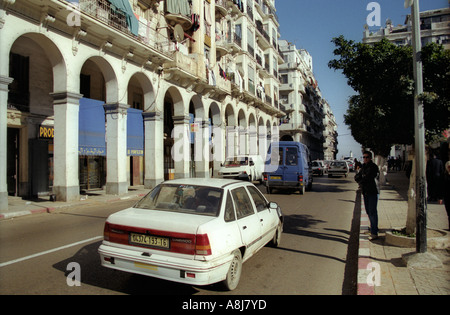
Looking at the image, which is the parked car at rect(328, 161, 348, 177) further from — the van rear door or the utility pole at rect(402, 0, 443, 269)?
the utility pole at rect(402, 0, 443, 269)

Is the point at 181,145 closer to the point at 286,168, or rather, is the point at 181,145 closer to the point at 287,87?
the point at 286,168

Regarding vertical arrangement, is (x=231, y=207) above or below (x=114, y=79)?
below

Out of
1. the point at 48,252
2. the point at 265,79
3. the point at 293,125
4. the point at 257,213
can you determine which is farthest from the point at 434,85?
the point at 293,125

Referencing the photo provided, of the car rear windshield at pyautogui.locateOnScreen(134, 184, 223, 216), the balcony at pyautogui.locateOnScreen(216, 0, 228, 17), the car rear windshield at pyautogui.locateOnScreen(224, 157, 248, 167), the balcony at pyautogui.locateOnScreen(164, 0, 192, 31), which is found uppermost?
the balcony at pyautogui.locateOnScreen(216, 0, 228, 17)

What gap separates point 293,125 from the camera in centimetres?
5397

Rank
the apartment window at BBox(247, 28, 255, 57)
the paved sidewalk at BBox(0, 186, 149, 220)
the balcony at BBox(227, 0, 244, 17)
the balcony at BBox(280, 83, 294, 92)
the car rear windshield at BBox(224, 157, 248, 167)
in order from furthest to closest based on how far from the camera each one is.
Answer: the balcony at BBox(280, 83, 294, 92)
the apartment window at BBox(247, 28, 255, 57)
the balcony at BBox(227, 0, 244, 17)
the car rear windshield at BBox(224, 157, 248, 167)
the paved sidewalk at BBox(0, 186, 149, 220)

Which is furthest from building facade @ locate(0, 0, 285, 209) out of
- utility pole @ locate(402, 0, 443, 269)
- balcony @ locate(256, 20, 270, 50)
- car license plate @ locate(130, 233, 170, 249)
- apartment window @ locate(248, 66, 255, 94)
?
utility pole @ locate(402, 0, 443, 269)

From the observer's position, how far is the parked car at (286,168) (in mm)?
15781

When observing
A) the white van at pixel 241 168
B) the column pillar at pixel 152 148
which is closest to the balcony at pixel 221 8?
the white van at pixel 241 168

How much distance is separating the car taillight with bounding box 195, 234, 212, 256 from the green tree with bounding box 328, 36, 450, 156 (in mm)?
13036

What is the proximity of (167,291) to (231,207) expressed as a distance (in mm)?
1347

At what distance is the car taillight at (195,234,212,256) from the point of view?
3566 millimetres

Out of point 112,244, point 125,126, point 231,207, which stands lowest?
point 112,244
